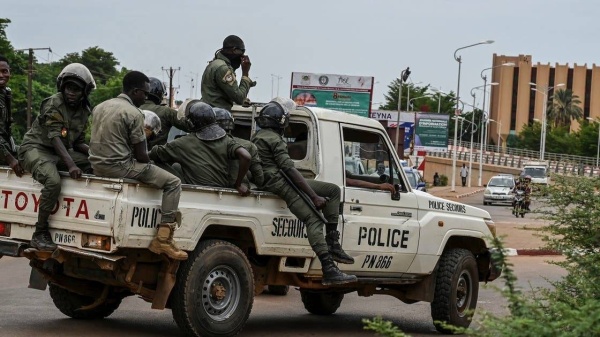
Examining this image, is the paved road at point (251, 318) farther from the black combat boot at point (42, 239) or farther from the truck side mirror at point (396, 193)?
the truck side mirror at point (396, 193)

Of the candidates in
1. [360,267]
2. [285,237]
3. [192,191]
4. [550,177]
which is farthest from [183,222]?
[550,177]

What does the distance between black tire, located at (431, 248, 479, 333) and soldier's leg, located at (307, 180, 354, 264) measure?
5.81 ft

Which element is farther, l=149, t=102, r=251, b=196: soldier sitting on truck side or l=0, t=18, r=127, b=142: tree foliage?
l=0, t=18, r=127, b=142: tree foliage

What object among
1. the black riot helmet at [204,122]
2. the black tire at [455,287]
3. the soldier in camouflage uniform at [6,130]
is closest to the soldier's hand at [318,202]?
the black riot helmet at [204,122]

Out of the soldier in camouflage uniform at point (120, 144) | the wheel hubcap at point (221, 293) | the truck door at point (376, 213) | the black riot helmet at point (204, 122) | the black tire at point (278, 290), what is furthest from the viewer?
the black tire at point (278, 290)

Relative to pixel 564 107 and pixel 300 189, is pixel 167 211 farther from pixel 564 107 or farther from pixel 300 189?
pixel 564 107

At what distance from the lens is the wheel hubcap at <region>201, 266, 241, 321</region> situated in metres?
10.6

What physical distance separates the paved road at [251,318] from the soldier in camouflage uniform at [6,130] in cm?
145

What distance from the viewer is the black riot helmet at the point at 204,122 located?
11.1 meters

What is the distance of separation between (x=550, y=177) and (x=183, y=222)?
12.9 ft

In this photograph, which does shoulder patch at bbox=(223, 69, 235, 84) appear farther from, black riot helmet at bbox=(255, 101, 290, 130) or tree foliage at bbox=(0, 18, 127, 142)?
tree foliage at bbox=(0, 18, 127, 142)

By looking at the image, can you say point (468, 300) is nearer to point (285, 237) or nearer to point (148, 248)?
point (285, 237)

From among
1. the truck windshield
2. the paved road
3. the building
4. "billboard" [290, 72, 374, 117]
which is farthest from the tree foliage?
the building

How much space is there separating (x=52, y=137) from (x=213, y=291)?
1886mm
